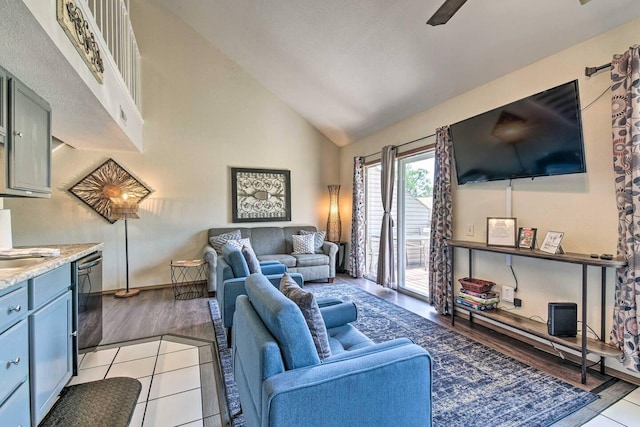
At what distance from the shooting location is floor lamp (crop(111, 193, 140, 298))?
4160mm

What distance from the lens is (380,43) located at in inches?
127

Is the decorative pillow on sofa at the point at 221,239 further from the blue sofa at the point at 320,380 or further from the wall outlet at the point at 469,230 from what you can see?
the blue sofa at the point at 320,380

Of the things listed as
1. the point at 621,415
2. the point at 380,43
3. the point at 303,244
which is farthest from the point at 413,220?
the point at 621,415

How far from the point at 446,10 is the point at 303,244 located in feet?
13.0

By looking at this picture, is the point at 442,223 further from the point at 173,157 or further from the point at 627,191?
the point at 173,157

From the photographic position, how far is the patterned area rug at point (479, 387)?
177cm

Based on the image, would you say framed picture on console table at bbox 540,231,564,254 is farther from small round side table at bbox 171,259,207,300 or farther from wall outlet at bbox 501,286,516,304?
small round side table at bbox 171,259,207,300

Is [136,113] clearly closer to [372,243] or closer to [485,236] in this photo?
[372,243]

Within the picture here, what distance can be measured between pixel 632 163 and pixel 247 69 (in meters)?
5.20

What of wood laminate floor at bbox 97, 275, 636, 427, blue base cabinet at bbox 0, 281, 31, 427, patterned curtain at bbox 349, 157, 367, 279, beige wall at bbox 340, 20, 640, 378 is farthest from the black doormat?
patterned curtain at bbox 349, 157, 367, 279

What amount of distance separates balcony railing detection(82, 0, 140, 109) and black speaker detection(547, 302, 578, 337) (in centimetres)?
426

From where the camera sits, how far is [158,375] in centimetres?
225

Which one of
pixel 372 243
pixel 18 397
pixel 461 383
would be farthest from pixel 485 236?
pixel 18 397

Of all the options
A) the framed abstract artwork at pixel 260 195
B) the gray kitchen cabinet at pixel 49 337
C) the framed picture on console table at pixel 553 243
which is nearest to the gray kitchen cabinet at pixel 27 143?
the gray kitchen cabinet at pixel 49 337
